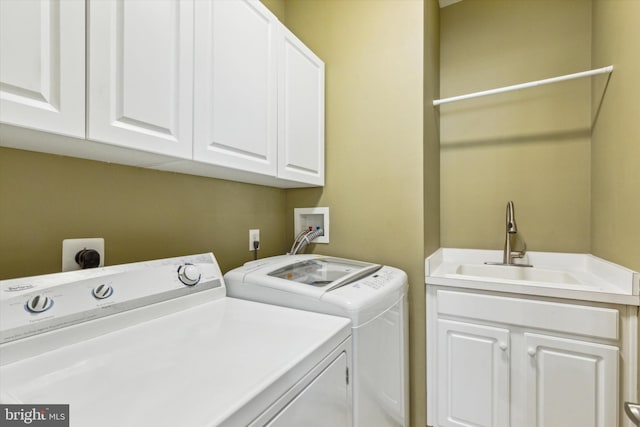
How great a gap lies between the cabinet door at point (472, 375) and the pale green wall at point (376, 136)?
0.12m

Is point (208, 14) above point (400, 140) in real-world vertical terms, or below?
above

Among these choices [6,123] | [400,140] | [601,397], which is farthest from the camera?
[400,140]

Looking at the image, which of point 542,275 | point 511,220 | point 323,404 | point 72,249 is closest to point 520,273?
point 542,275

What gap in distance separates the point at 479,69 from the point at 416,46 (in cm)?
71

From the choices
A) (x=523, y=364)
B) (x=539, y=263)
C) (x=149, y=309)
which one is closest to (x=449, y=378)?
(x=523, y=364)

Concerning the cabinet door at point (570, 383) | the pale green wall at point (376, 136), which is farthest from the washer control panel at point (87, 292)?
the cabinet door at point (570, 383)

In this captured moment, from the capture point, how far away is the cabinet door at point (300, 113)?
1.47 m

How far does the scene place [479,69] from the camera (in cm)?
202

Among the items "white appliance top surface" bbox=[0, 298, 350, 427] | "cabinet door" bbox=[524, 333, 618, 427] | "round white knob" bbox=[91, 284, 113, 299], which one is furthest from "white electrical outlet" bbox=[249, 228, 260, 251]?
"cabinet door" bbox=[524, 333, 618, 427]

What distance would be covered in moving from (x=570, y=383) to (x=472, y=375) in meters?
0.39

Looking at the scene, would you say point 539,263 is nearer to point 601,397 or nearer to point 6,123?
point 601,397

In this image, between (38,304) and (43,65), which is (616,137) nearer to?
(43,65)

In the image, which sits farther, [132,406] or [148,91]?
[148,91]

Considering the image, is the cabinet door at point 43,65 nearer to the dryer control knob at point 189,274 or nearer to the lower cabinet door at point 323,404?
the dryer control knob at point 189,274
